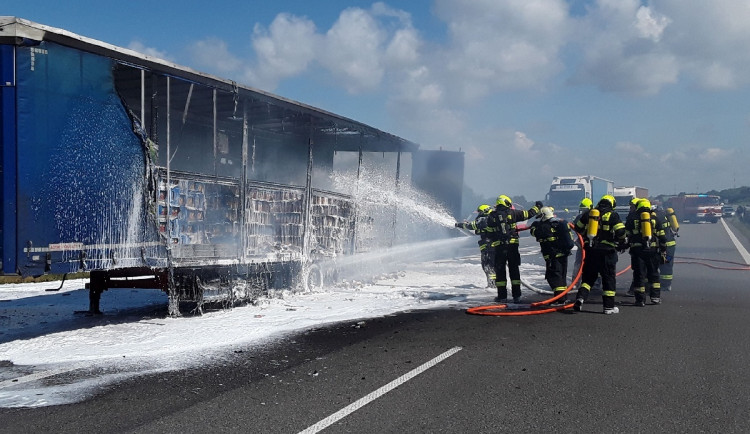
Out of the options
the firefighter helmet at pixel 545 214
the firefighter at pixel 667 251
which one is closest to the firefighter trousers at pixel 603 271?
the firefighter helmet at pixel 545 214

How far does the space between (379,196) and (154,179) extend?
23.0 feet

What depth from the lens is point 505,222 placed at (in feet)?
33.1

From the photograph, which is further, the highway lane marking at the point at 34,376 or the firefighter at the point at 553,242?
the firefighter at the point at 553,242

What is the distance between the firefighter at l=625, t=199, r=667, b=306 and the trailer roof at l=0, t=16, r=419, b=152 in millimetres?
5714

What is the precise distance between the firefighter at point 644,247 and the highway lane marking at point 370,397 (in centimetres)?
488

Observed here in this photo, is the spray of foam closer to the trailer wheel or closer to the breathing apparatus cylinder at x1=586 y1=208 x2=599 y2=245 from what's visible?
the trailer wheel

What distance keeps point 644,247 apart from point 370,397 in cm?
682

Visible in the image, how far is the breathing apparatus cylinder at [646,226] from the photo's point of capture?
951cm

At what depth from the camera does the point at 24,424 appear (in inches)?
167

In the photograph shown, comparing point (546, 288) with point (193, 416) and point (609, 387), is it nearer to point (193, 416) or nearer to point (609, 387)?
point (609, 387)

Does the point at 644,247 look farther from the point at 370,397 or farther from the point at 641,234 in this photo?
the point at 370,397

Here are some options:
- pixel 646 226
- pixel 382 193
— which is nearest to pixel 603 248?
pixel 646 226

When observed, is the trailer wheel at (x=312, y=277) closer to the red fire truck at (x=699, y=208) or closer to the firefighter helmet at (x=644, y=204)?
the firefighter helmet at (x=644, y=204)

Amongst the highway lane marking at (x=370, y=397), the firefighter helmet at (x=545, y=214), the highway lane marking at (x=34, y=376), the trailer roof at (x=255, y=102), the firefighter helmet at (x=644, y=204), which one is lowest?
the highway lane marking at (x=34, y=376)
